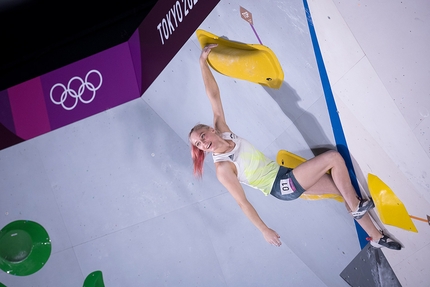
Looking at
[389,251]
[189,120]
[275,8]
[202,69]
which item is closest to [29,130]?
[189,120]

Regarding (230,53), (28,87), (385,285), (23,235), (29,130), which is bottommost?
(385,285)

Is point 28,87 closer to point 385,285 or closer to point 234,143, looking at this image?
point 234,143

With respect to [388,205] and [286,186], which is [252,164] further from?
[388,205]

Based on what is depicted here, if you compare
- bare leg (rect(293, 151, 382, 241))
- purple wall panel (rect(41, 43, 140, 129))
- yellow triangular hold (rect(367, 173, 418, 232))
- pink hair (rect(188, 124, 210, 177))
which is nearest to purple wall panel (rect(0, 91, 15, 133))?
purple wall panel (rect(41, 43, 140, 129))

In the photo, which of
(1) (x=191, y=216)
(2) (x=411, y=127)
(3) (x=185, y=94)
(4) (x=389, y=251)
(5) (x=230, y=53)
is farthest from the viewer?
(1) (x=191, y=216)

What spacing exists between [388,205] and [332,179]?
0.28 metres

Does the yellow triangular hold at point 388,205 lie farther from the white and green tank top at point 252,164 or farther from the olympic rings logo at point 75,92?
the olympic rings logo at point 75,92

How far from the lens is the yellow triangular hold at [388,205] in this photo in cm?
217

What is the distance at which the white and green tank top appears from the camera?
259 cm

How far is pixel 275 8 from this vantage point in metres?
2.31

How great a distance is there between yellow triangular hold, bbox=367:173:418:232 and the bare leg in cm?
8

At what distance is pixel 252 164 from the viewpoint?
2.61 metres

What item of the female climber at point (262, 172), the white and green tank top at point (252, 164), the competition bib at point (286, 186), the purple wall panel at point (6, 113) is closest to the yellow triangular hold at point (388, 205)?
the female climber at point (262, 172)

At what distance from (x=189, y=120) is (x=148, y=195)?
0.66 meters
